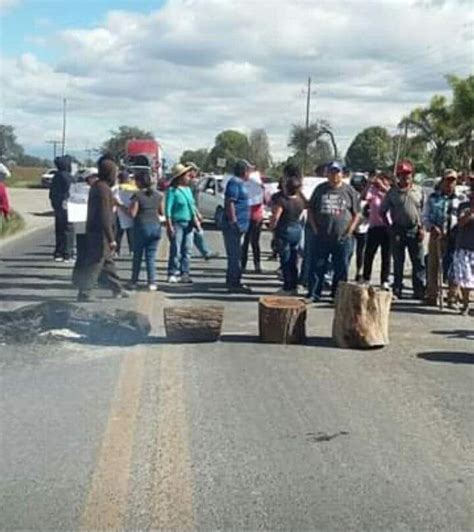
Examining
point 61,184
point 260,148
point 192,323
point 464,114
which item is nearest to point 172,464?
point 192,323

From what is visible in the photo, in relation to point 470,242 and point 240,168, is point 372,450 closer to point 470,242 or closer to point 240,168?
point 470,242

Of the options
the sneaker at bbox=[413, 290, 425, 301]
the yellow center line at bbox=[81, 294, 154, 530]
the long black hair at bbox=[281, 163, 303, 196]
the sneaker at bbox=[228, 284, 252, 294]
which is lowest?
the yellow center line at bbox=[81, 294, 154, 530]

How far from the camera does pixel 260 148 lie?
84.7 meters

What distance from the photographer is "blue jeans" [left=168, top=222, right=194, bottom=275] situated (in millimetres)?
14430

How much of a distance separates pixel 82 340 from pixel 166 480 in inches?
166

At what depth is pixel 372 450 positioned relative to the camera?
5.97 m

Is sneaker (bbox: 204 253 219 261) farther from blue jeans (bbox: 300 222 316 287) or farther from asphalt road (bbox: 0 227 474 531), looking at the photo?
asphalt road (bbox: 0 227 474 531)

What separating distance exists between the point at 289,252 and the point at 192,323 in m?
4.01

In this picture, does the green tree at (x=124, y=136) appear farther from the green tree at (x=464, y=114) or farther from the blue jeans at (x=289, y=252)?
the blue jeans at (x=289, y=252)

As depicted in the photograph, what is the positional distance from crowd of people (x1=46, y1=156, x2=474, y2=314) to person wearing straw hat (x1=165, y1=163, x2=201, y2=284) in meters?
0.01

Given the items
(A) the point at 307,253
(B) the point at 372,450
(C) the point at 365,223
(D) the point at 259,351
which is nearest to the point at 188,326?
(D) the point at 259,351

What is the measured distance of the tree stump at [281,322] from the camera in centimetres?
948

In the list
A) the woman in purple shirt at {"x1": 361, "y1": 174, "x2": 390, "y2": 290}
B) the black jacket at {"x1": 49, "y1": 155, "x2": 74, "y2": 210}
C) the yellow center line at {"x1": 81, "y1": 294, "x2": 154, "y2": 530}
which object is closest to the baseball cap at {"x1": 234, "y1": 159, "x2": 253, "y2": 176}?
the woman in purple shirt at {"x1": 361, "y1": 174, "x2": 390, "y2": 290}

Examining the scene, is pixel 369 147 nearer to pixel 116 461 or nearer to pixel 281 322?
pixel 281 322
